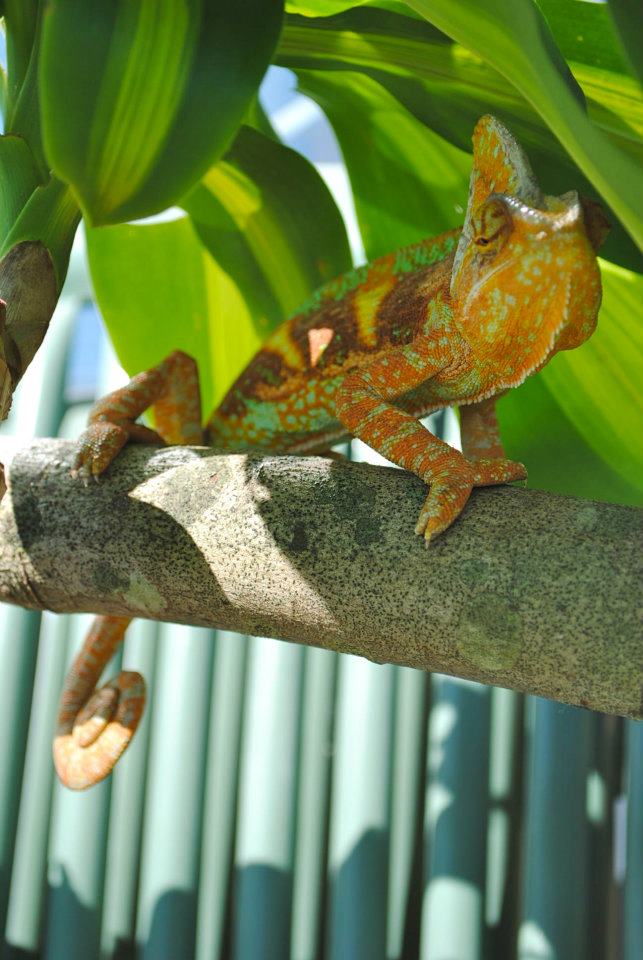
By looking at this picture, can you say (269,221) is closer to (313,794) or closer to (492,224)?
(492,224)

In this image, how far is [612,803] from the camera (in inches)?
68.6

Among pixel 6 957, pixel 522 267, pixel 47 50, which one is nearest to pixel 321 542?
pixel 522 267

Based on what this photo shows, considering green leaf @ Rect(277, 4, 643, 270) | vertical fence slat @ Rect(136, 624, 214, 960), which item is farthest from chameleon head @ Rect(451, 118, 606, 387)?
vertical fence slat @ Rect(136, 624, 214, 960)

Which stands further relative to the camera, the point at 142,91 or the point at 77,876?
the point at 77,876

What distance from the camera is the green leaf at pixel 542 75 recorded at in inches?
19.7

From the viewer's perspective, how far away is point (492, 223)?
2.30 feet

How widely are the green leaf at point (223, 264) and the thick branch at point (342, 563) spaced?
444 mm

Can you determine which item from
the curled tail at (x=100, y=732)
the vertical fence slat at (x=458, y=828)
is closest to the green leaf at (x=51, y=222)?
the curled tail at (x=100, y=732)

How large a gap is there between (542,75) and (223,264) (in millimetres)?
705

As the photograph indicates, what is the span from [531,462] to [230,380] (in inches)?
17.1

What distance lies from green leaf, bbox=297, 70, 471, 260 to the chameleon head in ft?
0.87

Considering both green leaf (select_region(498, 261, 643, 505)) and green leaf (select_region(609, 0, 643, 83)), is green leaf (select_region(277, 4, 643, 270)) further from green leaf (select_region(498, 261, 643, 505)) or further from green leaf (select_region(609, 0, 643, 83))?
green leaf (select_region(609, 0, 643, 83))

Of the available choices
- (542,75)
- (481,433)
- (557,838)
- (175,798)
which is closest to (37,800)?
(175,798)

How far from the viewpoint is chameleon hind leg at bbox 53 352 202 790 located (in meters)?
1.00
